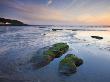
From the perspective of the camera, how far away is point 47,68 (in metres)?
17.4

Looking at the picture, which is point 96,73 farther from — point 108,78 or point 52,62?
point 52,62

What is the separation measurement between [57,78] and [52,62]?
5.39 m

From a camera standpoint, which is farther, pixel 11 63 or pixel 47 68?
pixel 11 63

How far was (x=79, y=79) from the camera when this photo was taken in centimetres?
1452

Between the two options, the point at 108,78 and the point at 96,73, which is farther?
the point at 96,73

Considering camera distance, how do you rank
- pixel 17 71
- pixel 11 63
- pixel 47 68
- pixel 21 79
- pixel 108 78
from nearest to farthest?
pixel 21 79
pixel 108 78
pixel 17 71
pixel 47 68
pixel 11 63

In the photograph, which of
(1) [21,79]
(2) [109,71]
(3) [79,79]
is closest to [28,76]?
(1) [21,79]

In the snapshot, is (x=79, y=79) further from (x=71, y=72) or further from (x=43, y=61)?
(x=43, y=61)

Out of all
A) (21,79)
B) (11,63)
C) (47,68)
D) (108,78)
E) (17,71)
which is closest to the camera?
(21,79)

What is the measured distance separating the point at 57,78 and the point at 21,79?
2.82m

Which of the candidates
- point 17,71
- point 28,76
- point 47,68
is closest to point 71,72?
point 47,68

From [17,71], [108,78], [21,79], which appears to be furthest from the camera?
[17,71]

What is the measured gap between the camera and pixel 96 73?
53.8 ft

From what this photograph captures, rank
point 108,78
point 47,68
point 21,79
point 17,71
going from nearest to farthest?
1. point 21,79
2. point 108,78
3. point 17,71
4. point 47,68
